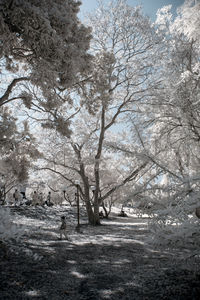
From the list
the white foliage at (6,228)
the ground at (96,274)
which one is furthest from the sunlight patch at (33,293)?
the white foliage at (6,228)

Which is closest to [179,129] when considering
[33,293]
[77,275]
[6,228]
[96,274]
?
[96,274]

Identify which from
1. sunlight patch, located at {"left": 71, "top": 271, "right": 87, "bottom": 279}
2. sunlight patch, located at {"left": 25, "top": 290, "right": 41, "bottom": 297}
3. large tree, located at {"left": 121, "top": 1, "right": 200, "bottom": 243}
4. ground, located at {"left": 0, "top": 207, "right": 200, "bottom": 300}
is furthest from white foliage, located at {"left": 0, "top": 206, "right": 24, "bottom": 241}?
large tree, located at {"left": 121, "top": 1, "right": 200, "bottom": 243}

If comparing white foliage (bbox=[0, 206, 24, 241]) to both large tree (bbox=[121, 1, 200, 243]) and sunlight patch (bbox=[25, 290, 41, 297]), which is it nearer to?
sunlight patch (bbox=[25, 290, 41, 297])

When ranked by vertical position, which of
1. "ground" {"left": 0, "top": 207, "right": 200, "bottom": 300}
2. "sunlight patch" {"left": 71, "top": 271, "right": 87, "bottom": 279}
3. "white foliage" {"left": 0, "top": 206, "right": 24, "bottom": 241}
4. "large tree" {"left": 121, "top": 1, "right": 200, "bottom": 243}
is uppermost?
"large tree" {"left": 121, "top": 1, "right": 200, "bottom": 243}

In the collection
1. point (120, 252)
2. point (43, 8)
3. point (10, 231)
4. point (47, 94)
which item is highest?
point (43, 8)

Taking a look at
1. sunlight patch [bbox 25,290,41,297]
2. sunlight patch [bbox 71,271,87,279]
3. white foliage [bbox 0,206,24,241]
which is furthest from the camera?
sunlight patch [bbox 71,271,87,279]

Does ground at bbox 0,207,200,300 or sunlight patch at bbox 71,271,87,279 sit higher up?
ground at bbox 0,207,200,300

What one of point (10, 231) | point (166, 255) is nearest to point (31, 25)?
point (10, 231)

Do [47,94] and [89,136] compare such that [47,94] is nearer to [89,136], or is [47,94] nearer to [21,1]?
[21,1]

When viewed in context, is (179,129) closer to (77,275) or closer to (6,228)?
(77,275)

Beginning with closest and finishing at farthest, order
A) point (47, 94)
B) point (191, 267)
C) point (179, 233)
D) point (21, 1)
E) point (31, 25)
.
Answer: point (179, 233)
point (191, 267)
point (21, 1)
point (31, 25)
point (47, 94)

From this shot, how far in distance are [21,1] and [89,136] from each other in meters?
9.63

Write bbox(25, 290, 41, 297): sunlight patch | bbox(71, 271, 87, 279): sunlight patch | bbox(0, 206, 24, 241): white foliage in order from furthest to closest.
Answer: bbox(71, 271, 87, 279): sunlight patch, bbox(0, 206, 24, 241): white foliage, bbox(25, 290, 41, 297): sunlight patch

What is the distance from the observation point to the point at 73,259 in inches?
206
